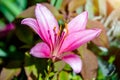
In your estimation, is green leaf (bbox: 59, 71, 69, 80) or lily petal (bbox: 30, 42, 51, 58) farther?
green leaf (bbox: 59, 71, 69, 80)

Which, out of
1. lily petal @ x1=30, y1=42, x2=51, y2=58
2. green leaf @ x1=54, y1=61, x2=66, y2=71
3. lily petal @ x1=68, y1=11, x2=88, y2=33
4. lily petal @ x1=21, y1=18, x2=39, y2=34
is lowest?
green leaf @ x1=54, y1=61, x2=66, y2=71

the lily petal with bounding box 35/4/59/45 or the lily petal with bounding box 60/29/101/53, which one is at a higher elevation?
the lily petal with bounding box 35/4/59/45

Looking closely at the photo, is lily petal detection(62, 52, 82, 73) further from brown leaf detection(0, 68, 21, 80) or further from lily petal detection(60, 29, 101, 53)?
brown leaf detection(0, 68, 21, 80)

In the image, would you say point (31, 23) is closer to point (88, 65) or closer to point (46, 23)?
point (46, 23)

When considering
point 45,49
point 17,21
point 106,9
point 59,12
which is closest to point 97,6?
point 106,9

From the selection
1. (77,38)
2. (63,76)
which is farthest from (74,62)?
(63,76)

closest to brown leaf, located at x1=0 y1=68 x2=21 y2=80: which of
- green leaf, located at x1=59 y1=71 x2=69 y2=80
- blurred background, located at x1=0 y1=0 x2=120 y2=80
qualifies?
blurred background, located at x1=0 y1=0 x2=120 y2=80

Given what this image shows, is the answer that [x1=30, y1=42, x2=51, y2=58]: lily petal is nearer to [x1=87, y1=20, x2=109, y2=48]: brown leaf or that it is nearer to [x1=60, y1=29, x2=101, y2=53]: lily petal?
[x1=60, y1=29, x2=101, y2=53]: lily petal
